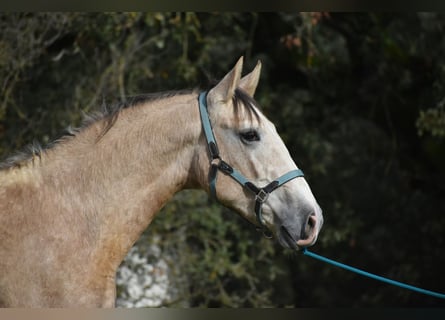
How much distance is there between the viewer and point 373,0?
1.60 meters

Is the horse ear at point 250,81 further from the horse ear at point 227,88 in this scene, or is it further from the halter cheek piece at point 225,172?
the halter cheek piece at point 225,172

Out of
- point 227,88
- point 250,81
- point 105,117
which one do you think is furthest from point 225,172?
point 105,117

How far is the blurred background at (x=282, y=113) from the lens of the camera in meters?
6.20

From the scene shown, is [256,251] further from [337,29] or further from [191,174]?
[191,174]

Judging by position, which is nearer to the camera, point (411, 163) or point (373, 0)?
point (373, 0)

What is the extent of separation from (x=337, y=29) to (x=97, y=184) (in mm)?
5227

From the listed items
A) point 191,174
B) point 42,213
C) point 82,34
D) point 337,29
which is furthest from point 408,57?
point 42,213

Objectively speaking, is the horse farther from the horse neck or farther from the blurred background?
the blurred background

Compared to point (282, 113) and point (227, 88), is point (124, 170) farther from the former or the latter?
point (282, 113)

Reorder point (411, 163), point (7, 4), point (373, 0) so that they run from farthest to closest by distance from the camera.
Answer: point (411, 163) < point (373, 0) < point (7, 4)

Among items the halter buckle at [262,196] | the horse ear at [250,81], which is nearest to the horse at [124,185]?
the halter buckle at [262,196]

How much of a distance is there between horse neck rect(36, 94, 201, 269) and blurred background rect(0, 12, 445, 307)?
1.78 metres

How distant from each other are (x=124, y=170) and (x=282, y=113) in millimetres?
5391

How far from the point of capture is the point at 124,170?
9.48 ft
